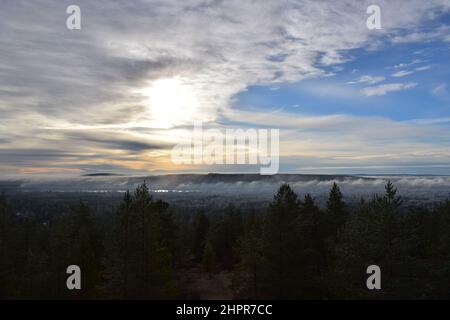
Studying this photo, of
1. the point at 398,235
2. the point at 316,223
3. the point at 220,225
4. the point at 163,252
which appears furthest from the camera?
the point at 220,225

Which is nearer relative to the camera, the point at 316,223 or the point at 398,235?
the point at 398,235

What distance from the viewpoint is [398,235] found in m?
22.1

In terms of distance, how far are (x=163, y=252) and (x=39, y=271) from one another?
7556 millimetres
